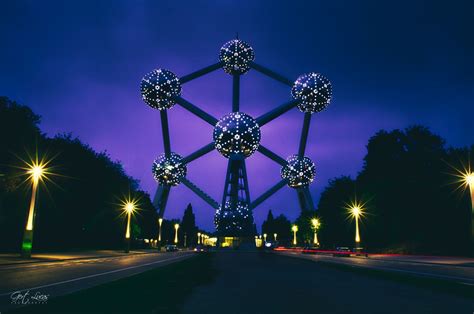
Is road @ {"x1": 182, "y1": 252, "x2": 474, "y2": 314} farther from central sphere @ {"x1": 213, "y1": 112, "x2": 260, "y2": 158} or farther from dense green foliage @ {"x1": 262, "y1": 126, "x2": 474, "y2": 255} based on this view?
central sphere @ {"x1": 213, "y1": 112, "x2": 260, "y2": 158}

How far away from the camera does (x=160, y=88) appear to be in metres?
84.1

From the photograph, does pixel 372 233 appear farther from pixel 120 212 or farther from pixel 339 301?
pixel 339 301

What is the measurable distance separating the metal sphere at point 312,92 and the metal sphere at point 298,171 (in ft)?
43.7

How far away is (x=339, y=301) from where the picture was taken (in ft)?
30.3

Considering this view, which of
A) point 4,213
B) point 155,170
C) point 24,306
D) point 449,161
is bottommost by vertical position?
point 24,306

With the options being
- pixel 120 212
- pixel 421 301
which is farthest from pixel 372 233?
pixel 421 301

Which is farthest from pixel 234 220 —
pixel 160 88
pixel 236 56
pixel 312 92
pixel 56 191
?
pixel 56 191

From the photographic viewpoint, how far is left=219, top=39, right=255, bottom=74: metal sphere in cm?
8944

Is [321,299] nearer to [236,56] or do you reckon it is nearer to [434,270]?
[434,270]

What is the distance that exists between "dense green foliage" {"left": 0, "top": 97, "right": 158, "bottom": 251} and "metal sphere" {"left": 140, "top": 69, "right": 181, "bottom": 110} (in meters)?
32.2

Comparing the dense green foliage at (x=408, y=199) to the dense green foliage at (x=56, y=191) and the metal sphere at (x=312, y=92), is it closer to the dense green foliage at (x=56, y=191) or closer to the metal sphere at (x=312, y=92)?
the metal sphere at (x=312, y=92)

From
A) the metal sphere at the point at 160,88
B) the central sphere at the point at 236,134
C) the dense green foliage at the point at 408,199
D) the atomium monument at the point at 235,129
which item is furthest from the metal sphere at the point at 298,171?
the metal sphere at the point at 160,88

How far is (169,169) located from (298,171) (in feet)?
98.4

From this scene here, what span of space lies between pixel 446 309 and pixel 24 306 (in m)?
8.41
